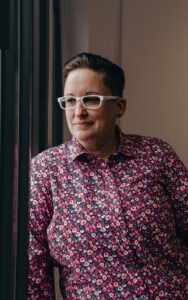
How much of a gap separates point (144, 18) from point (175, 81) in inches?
15.6

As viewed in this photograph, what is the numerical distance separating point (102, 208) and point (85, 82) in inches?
16.2

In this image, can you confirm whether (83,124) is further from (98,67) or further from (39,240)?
(39,240)

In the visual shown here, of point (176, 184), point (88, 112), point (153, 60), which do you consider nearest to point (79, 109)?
point (88, 112)

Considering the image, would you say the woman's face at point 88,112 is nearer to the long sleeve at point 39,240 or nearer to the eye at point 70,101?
the eye at point 70,101

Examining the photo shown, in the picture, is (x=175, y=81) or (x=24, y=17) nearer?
(x=24, y=17)

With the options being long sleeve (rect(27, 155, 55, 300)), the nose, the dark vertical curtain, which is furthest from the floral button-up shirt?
the dark vertical curtain

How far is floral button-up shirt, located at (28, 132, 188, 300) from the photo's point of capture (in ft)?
4.51

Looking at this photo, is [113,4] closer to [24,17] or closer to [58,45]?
[58,45]

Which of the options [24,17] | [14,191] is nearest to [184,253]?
[14,191]

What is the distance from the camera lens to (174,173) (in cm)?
154

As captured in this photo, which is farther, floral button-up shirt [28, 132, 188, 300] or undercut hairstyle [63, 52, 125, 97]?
undercut hairstyle [63, 52, 125, 97]

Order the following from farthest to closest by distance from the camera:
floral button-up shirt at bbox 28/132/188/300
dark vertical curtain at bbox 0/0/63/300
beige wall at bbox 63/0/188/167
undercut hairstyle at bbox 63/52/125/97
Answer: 1. beige wall at bbox 63/0/188/167
2. undercut hairstyle at bbox 63/52/125/97
3. floral button-up shirt at bbox 28/132/188/300
4. dark vertical curtain at bbox 0/0/63/300

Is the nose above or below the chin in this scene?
above

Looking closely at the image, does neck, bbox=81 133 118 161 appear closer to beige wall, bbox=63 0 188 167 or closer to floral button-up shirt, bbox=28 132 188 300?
floral button-up shirt, bbox=28 132 188 300
